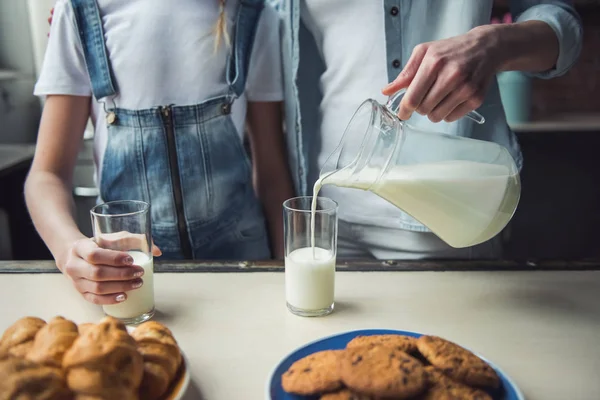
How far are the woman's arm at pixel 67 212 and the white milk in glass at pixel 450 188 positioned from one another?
30cm

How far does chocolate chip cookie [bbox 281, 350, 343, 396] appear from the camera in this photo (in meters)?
0.57

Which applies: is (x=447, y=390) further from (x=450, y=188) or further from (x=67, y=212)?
(x=67, y=212)

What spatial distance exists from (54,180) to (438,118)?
2.23ft

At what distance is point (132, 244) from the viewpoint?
0.83 metres

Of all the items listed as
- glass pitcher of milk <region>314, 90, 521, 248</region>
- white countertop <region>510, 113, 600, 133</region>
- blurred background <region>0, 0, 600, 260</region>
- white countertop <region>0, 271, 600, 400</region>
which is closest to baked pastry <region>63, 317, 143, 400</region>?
white countertop <region>0, 271, 600, 400</region>

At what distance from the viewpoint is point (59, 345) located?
550mm

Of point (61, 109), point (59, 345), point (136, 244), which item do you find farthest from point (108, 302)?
point (61, 109)

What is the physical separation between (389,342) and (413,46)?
2.04ft

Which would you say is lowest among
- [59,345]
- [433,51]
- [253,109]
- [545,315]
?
[545,315]

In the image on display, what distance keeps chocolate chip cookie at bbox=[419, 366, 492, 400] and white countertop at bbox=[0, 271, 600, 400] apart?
11cm

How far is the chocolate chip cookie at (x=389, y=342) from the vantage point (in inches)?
24.8

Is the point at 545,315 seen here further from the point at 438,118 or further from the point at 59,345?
the point at 59,345

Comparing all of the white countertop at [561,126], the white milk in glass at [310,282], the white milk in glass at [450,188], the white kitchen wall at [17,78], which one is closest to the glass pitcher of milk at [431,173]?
the white milk in glass at [450,188]

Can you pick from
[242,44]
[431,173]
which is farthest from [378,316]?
[242,44]
